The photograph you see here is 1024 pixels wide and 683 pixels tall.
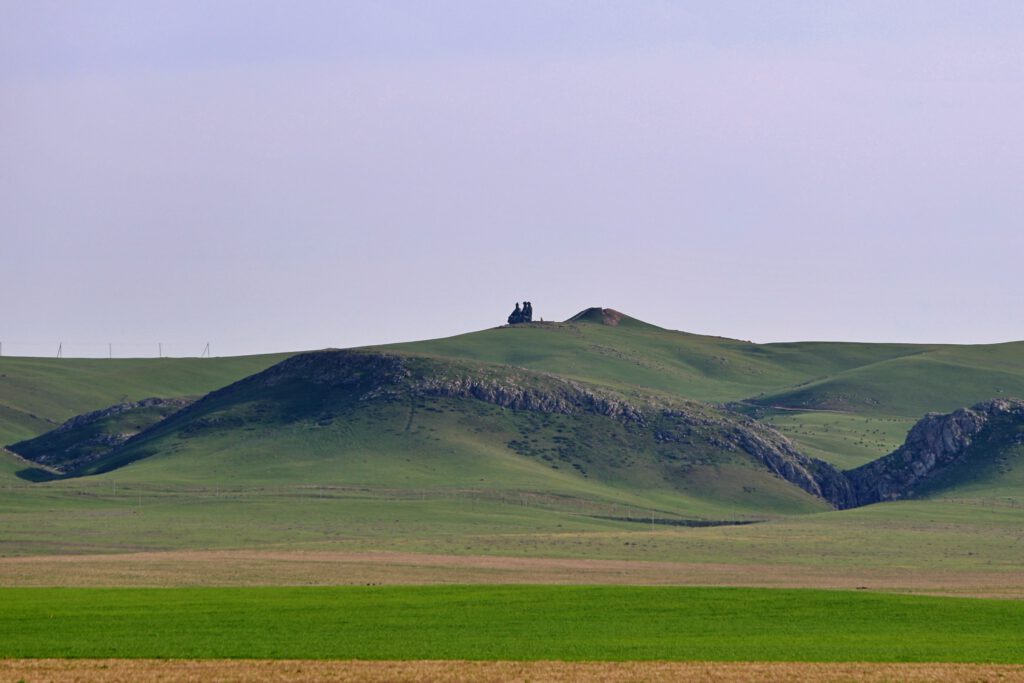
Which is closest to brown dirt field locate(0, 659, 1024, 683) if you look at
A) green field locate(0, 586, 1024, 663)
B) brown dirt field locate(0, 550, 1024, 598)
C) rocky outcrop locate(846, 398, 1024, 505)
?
green field locate(0, 586, 1024, 663)

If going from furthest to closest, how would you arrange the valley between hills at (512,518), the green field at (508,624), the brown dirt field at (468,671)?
the valley between hills at (512,518)
the green field at (508,624)
the brown dirt field at (468,671)

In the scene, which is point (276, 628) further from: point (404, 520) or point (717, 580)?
point (404, 520)

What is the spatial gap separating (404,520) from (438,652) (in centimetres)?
9316

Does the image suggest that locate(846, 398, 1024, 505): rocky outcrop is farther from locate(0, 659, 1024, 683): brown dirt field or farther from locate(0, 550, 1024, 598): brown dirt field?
locate(0, 659, 1024, 683): brown dirt field

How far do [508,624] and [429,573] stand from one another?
32157mm

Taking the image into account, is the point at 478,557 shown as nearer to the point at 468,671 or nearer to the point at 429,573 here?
the point at 429,573

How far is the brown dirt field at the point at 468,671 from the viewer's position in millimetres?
51031

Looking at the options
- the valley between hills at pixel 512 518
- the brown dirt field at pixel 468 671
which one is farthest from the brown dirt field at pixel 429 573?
the brown dirt field at pixel 468 671

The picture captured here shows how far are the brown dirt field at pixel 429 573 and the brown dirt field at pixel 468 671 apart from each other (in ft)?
106

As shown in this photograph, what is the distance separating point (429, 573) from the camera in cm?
9681

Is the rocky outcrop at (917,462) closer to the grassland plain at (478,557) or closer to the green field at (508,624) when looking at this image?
the grassland plain at (478,557)

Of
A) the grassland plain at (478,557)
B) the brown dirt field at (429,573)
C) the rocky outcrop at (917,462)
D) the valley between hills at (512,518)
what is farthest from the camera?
the rocky outcrop at (917,462)

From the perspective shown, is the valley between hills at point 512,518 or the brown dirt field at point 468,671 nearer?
the brown dirt field at point 468,671

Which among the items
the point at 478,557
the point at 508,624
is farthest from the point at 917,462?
the point at 508,624
